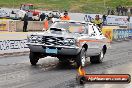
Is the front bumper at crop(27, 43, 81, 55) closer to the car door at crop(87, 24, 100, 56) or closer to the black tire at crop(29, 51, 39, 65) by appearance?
the black tire at crop(29, 51, 39, 65)

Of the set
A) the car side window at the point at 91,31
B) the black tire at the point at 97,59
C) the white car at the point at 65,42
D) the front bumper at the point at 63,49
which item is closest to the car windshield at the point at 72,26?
the white car at the point at 65,42

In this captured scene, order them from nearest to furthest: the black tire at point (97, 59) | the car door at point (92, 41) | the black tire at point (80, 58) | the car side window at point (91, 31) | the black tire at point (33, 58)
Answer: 1. the black tire at point (80, 58)
2. the black tire at point (33, 58)
3. the car door at point (92, 41)
4. the car side window at point (91, 31)
5. the black tire at point (97, 59)

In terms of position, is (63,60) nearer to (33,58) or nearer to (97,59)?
(33,58)

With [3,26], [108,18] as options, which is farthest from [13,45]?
[108,18]

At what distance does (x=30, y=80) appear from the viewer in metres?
12.2

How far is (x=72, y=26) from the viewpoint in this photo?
16.5 metres

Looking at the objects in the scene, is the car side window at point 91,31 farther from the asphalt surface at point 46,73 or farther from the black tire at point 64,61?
the black tire at point 64,61

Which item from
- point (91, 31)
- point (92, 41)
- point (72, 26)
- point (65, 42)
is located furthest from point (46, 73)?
point (91, 31)

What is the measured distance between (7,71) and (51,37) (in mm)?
1982

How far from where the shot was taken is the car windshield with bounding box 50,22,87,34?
53.7ft

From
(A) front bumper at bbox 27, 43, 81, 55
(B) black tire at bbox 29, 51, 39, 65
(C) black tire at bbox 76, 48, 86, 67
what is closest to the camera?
(A) front bumper at bbox 27, 43, 81, 55

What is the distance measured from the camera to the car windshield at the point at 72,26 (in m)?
16.4

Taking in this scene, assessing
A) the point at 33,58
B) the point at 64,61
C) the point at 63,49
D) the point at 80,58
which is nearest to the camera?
the point at 63,49

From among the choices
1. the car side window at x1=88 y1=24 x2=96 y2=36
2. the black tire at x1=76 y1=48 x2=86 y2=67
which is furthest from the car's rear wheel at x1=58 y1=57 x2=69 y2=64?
the car side window at x1=88 y1=24 x2=96 y2=36
